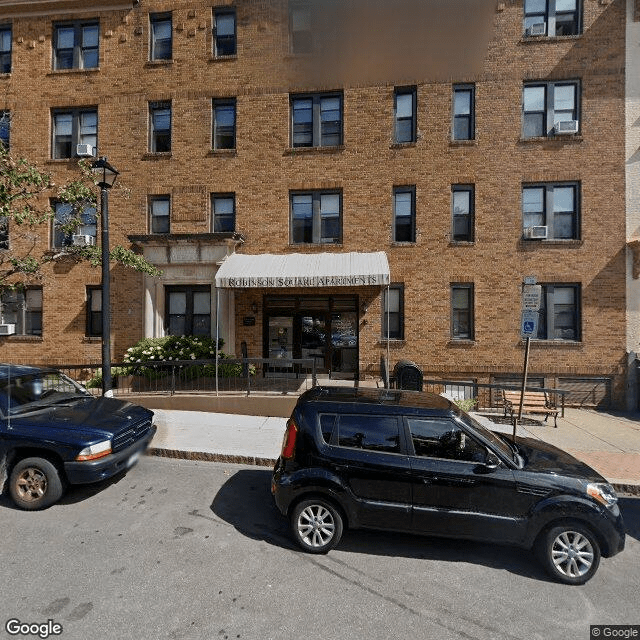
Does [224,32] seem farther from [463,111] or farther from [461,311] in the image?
[461,311]

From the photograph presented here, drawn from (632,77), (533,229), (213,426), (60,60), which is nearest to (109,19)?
(60,60)

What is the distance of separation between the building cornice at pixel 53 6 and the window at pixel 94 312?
9433 mm

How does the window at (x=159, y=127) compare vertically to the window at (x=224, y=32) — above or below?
below

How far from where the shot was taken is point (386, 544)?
13.5 ft

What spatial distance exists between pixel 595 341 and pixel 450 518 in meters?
9.63

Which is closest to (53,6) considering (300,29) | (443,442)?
(300,29)

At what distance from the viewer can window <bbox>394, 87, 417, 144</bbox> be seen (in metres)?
11.4

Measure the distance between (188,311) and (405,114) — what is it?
9.35 metres

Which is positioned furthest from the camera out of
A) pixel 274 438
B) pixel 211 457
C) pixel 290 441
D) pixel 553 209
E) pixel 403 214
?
pixel 403 214

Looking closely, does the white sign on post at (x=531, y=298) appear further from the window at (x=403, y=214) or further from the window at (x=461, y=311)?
the window at (x=403, y=214)

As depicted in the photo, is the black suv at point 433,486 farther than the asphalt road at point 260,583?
Yes

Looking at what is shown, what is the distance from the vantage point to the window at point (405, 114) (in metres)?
11.4

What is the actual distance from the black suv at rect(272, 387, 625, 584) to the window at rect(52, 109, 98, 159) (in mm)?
13218

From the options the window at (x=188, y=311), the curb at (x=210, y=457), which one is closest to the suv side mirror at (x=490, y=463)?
the curb at (x=210, y=457)
